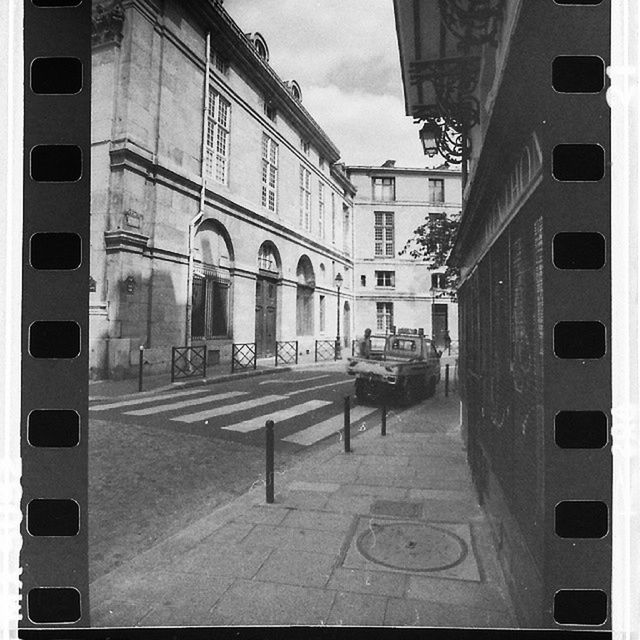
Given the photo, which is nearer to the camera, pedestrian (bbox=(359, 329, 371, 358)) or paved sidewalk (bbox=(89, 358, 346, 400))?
paved sidewalk (bbox=(89, 358, 346, 400))

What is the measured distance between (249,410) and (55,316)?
2.46 m

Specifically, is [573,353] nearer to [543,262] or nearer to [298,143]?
[543,262]

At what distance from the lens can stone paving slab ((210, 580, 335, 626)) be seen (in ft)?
9.07

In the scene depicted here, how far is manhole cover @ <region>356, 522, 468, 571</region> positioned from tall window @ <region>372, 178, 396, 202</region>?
3313 millimetres

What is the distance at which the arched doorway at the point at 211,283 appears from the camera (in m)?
4.70

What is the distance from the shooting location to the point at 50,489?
2850 millimetres

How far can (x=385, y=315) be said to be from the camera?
504 cm

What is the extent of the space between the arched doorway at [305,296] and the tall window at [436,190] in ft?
5.52

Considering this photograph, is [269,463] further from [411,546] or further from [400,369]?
[400,369]

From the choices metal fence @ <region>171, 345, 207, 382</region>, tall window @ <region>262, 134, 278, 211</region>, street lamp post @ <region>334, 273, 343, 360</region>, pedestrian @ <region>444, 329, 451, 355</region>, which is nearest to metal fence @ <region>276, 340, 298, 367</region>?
street lamp post @ <region>334, 273, 343, 360</region>

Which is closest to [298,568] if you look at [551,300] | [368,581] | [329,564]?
[329,564]

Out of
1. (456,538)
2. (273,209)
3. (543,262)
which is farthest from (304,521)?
(273,209)

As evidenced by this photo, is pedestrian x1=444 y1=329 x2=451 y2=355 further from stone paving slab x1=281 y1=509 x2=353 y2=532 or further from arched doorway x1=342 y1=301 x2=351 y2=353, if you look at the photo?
stone paving slab x1=281 y1=509 x2=353 y2=532

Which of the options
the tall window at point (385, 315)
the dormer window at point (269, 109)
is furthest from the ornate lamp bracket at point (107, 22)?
the tall window at point (385, 315)
